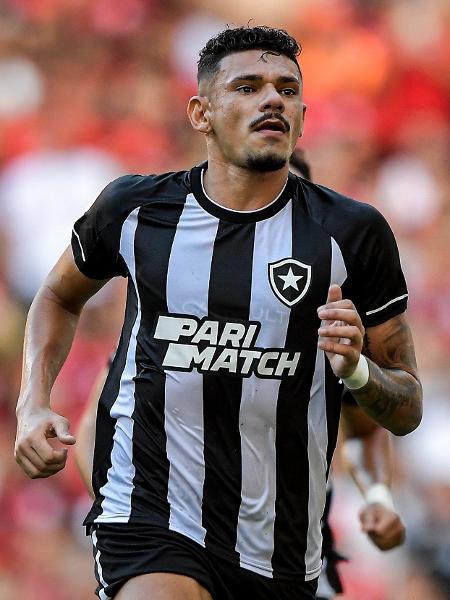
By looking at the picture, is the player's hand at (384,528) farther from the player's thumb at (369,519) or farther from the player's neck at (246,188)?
the player's neck at (246,188)

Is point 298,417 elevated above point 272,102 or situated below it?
below

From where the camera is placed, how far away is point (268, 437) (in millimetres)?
3271

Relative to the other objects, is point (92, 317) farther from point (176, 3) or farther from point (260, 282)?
→ point (260, 282)

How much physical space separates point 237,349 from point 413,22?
4518 millimetres

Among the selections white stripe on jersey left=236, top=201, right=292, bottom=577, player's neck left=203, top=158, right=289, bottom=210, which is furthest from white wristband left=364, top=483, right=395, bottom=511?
player's neck left=203, top=158, right=289, bottom=210

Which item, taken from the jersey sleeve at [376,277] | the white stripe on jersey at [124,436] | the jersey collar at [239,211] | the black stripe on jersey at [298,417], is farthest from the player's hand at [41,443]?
the jersey sleeve at [376,277]

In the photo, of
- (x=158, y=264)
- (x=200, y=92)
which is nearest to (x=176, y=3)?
(x=200, y=92)

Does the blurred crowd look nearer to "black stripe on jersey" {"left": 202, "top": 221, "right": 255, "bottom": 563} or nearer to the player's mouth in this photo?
"black stripe on jersey" {"left": 202, "top": 221, "right": 255, "bottom": 563}

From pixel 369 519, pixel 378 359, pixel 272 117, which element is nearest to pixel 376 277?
pixel 378 359

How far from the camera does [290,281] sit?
3248 mm

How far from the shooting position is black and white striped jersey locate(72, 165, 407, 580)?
3.22 metres

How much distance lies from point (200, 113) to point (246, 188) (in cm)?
33

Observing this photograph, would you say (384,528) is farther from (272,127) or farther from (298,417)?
(272,127)

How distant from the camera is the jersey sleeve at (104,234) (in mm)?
Answer: 3408
